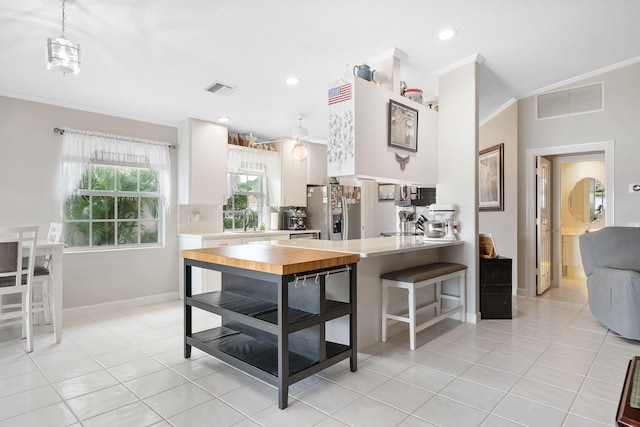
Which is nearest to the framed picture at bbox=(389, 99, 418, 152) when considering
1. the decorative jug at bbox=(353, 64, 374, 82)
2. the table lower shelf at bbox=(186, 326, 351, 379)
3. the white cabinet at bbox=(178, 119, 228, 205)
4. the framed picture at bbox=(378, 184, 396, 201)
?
the decorative jug at bbox=(353, 64, 374, 82)

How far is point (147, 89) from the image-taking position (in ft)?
12.5

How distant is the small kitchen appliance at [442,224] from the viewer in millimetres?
3684

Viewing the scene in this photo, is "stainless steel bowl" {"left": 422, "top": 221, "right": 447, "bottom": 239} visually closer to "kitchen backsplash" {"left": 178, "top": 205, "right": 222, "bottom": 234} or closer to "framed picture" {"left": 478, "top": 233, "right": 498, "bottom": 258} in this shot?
"framed picture" {"left": 478, "top": 233, "right": 498, "bottom": 258}

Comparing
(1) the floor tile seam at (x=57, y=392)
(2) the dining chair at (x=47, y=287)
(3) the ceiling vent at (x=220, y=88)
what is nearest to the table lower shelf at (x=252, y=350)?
(1) the floor tile seam at (x=57, y=392)

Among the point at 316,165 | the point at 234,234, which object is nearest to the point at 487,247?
the point at 234,234

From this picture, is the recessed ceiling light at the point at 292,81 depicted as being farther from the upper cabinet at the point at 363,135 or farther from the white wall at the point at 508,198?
the white wall at the point at 508,198

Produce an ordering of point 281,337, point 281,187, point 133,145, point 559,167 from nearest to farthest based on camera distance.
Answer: point 281,337
point 133,145
point 559,167
point 281,187

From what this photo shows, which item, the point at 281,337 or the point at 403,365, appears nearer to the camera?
the point at 281,337

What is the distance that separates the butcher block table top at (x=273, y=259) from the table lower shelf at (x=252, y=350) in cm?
62

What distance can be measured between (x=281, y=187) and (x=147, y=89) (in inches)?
101

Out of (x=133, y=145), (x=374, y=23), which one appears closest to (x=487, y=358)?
(x=374, y=23)

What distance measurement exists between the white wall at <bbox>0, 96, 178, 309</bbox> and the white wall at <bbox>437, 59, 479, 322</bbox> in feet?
12.1

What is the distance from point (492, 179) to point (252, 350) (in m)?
4.32

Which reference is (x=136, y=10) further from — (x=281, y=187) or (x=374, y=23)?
(x=281, y=187)
